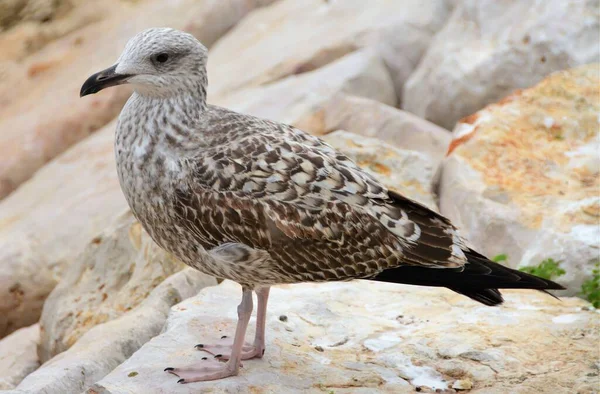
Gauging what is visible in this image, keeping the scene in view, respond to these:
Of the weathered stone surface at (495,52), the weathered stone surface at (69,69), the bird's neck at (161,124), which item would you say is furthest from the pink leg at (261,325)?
the weathered stone surface at (69,69)

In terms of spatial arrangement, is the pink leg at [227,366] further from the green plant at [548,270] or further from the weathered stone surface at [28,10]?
the weathered stone surface at [28,10]

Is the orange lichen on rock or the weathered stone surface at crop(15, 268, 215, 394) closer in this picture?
the weathered stone surface at crop(15, 268, 215, 394)

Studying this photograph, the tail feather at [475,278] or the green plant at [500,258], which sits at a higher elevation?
the tail feather at [475,278]

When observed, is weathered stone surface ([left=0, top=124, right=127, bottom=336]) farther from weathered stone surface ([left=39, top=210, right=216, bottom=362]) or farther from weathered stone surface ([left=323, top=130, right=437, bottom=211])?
weathered stone surface ([left=323, top=130, right=437, bottom=211])

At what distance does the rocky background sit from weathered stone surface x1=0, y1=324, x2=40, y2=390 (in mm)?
20

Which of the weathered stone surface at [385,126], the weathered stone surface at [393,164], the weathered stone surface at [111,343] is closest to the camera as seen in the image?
the weathered stone surface at [111,343]

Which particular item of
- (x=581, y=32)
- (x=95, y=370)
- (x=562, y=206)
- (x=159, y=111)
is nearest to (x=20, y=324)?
(x=95, y=370)

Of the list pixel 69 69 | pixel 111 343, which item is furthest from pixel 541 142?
pixel 69 69

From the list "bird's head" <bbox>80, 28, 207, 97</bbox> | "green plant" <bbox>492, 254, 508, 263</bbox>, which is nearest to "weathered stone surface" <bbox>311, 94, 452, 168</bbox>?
"green plant" <bbox>492, 254, 508, 263</bbox>

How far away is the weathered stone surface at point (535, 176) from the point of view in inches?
245

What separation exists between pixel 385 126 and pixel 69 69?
5.75 m

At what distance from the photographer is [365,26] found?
10.3 meters

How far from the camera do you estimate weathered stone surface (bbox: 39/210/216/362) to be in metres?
6.68

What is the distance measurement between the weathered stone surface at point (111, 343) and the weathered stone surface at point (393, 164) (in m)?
1.62
